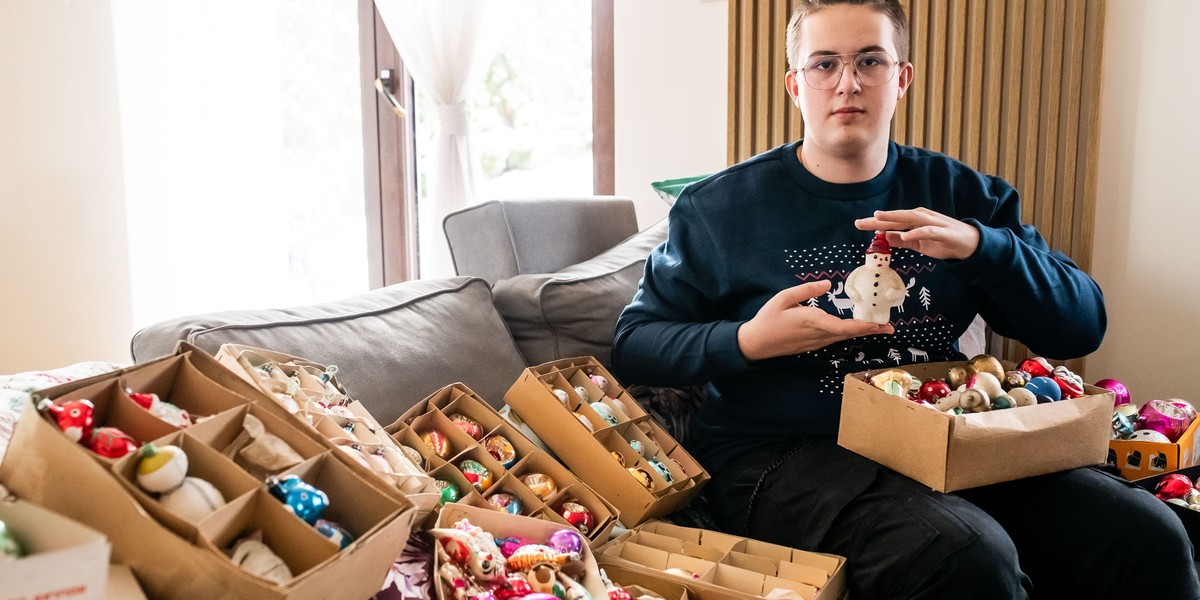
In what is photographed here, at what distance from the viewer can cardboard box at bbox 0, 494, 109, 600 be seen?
2.16 ft

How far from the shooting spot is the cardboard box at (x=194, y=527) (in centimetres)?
77

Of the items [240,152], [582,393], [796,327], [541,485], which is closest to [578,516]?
[541,485]

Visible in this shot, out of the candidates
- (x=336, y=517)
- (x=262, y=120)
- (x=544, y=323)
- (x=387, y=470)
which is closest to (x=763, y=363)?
(x=544, y=323)

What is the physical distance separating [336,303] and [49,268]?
1.75 meters

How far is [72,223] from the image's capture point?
2.95m

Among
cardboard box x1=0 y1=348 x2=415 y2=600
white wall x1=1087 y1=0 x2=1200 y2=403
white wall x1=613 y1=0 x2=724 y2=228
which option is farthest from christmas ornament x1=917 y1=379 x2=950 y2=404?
white wall x1=613 y1=0 x2=724 y2=228

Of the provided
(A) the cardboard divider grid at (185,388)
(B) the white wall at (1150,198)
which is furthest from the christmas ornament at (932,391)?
(B) the white wall at (1150,198)

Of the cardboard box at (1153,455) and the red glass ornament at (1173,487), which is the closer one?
the red glass ornament at (1173,487)

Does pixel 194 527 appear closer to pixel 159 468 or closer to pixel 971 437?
pixel 159 468

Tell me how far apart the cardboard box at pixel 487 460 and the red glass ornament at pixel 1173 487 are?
0.97 meters

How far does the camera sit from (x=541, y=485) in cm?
134

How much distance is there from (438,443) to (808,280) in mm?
638

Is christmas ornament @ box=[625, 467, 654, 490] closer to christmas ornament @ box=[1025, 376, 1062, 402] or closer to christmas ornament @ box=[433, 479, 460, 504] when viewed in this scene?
christmas ornament @ box=[433, 479, 460, 504]

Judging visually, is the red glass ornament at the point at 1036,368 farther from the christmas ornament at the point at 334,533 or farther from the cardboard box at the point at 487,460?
the christmas ornament at the point at 334,533
